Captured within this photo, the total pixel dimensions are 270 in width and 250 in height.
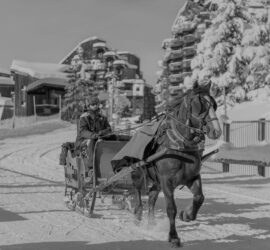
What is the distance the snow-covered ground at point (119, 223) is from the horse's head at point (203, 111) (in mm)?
1594

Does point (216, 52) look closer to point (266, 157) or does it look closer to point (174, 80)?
point (266, 157)

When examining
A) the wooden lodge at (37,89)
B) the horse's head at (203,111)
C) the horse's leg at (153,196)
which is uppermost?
the wooden lodge at (37,89)

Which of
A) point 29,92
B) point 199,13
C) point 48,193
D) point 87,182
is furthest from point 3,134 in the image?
point 87,182

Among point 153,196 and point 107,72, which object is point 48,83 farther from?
point 153,196

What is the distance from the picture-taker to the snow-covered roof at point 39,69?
2680 inches

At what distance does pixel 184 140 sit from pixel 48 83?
202 ft

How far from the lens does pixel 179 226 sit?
25.4 feet

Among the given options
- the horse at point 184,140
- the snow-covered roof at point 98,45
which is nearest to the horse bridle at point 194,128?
the horse at point 184,140

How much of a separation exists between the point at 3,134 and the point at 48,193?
35.7 meters

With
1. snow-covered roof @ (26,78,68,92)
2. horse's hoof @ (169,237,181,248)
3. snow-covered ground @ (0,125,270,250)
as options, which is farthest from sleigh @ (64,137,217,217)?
snow-covered roof @ (26,78,68,92)

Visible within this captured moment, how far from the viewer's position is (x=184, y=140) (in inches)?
252

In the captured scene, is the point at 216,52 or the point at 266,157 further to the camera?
the point at 216,52

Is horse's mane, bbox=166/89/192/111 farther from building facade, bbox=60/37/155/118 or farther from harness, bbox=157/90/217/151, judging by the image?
building facade, bbox=60/37/155/118

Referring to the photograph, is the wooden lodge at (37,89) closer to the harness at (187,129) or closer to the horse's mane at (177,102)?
the horse's mane at (177,102)
